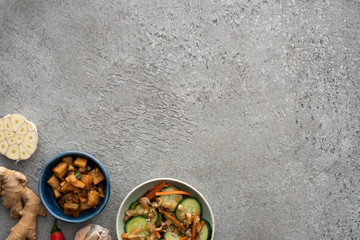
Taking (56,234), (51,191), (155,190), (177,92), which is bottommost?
(56,234)

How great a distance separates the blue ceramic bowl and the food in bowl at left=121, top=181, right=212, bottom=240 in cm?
18

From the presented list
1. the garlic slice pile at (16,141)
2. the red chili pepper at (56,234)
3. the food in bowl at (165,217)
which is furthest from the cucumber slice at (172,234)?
the garlic slice pile at (16,141)

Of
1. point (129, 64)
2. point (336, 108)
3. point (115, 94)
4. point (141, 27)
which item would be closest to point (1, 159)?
point (115, 94)

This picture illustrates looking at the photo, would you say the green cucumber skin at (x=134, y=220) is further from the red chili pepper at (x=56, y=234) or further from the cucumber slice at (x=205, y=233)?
the red chili pepper at (x=56, y=234)

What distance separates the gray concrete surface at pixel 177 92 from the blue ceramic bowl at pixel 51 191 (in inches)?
5.9

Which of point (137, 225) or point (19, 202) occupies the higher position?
point (137, 225)

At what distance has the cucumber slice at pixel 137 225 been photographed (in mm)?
2104

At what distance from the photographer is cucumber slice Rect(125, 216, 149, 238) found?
2104mm

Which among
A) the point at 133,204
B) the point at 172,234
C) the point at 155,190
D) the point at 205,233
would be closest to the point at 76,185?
the point at 133,204

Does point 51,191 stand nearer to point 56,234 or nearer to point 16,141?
point 56,234

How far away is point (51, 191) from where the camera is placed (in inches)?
86.5

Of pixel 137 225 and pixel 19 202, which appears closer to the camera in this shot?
pixel 137 225

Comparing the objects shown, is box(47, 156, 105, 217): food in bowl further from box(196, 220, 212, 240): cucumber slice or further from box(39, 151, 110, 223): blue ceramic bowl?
box(196, 220, 212, 240): cucumber slice

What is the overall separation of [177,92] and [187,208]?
0.71 m
